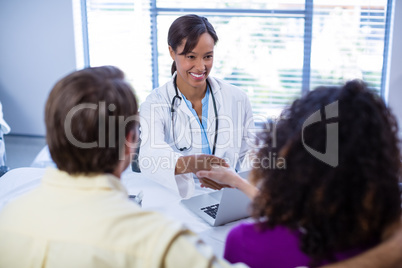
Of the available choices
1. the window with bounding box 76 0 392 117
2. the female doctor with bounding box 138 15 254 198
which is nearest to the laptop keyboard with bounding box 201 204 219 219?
the female doctor with bounding box 138 15 254 198

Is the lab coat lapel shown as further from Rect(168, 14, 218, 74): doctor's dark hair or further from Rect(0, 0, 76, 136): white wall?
Rect(0, 0, 76, 136): white wall

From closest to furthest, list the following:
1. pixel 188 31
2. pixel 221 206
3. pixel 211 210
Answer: pixel 221 206 < pixel 211 210 < pixel 188 31

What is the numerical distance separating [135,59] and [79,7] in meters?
0.70

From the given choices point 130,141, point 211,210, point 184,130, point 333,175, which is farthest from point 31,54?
point 333,175

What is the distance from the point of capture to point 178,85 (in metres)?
1.92

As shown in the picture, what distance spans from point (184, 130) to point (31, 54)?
8.11 feet

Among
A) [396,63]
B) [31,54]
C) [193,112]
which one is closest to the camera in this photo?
[193,112]

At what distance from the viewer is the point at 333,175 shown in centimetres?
66

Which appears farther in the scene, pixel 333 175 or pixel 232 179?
pixel 232 179

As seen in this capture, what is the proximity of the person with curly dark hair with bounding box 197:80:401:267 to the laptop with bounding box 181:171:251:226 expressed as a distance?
1.16ft

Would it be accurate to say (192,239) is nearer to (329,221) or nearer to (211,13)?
(329,221)

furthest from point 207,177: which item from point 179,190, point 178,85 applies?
point 178,85

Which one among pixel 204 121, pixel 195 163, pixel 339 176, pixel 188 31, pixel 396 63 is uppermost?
pixel 188 31

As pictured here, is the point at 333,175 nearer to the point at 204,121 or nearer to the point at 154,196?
the point at 154,196
